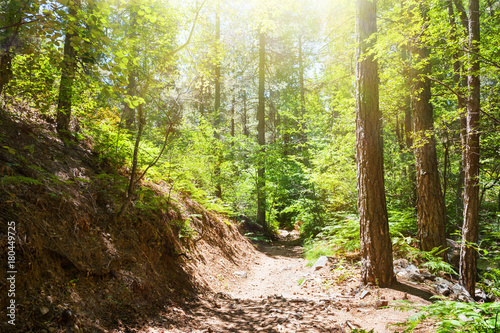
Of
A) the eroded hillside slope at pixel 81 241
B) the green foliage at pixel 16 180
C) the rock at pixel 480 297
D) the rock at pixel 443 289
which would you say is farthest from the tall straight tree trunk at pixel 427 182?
the green foliage at pixel 16 180

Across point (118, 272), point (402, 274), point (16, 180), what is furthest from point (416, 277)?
point (16, 180)

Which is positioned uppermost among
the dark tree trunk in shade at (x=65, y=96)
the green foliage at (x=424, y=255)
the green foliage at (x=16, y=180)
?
the dark tree trunk in shade at (x=65, y=96)

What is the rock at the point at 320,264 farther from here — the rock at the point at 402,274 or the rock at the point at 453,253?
the rock at the point at 453,253

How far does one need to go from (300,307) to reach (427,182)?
490 cm

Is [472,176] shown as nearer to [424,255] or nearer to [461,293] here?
[424,255]

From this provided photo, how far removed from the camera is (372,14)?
16.9 ft

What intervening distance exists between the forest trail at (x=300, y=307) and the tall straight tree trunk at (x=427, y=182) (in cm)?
251

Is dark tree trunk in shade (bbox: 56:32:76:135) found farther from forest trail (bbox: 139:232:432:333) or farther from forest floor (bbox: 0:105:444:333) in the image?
forest trail (bbox: 139:232:432:333)

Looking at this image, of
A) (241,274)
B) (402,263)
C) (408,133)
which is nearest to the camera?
(402,263)

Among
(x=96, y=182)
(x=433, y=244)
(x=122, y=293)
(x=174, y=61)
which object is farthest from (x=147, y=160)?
(x=433, y=244)

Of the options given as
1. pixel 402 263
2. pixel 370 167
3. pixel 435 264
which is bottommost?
pixel 402 263

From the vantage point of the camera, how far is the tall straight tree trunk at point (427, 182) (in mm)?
6484

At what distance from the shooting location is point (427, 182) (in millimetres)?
6617

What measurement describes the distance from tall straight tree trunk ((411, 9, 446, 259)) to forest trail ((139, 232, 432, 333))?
8.22 feet
